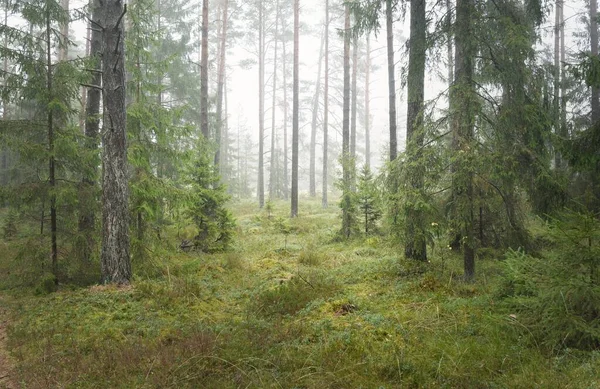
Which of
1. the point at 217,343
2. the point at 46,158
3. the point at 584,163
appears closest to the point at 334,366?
the point at 217,343

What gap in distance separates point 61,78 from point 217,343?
689cm

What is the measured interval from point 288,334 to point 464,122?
202 inches

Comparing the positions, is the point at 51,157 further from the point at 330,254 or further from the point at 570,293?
the point at 570,293

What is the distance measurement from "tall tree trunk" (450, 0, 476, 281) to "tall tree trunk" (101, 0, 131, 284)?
6.98 metres

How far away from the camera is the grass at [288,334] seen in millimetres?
3859

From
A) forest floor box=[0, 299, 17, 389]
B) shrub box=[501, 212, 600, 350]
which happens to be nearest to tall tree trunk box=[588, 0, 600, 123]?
shrub box=[501, 212, 600, 350]

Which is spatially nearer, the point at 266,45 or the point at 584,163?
the point at 584,163

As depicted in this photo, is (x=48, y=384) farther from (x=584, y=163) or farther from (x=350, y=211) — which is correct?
(x=350, y=211)

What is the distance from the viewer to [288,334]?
16.2 feet

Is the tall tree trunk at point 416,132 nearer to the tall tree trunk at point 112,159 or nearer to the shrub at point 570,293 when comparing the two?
the shrub at point 570,293

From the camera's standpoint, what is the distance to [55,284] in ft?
25.4

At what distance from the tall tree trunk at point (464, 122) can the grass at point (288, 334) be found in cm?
138

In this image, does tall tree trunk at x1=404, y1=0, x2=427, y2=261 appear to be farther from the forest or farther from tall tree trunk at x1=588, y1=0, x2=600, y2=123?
tall tree trunk at x1=588, y1=0, x2=600, y2=123

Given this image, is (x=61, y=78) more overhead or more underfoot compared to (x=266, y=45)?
more underfoot
